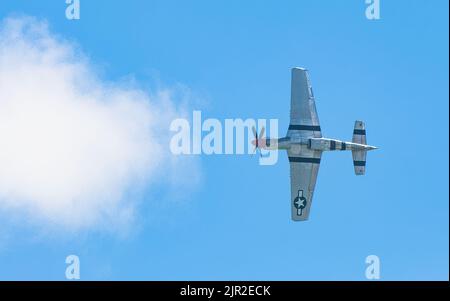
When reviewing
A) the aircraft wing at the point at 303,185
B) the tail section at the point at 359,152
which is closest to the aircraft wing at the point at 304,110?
the aircraft wing at the point at 303,185

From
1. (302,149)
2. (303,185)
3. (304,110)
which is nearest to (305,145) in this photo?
(302,149)

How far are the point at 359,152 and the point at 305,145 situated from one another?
458 centimetres

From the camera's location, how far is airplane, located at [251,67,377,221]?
255 ft

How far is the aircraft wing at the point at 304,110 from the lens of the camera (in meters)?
78.1

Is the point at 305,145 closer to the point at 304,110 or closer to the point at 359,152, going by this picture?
the point at 304,110

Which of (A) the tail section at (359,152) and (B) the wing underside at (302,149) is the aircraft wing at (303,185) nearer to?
(B) the wing underside at (302,149)

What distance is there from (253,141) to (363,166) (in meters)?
9.59

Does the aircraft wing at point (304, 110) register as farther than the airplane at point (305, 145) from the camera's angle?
Yes

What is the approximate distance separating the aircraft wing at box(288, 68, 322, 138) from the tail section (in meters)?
3.09

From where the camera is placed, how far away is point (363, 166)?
255 ft

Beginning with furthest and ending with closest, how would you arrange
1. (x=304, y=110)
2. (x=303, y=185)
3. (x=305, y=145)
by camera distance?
Result: (x=303, y=185), (x=304, y=110), (x=305, y=145)

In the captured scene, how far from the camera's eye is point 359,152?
7769 cm
